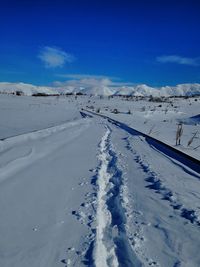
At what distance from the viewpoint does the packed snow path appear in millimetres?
2781

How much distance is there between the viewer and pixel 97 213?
3635 millimetres

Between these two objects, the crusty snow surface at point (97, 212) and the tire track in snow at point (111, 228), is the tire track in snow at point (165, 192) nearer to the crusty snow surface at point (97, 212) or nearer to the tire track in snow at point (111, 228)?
the crusty snow surface at point (97, 212)

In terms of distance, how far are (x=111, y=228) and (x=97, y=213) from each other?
1.21 feet

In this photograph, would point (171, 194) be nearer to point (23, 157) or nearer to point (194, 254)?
point (194, 254)

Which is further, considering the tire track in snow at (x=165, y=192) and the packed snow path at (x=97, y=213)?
the tire track in snow at (x=165, y=192)

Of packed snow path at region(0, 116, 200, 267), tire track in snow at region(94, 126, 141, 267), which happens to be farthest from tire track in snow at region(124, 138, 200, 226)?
tire track in snow at region(94, 126, 141, 267)

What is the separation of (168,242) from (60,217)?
3.94ft

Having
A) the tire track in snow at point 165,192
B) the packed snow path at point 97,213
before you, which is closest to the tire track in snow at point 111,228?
the packed snow path at point 97,213

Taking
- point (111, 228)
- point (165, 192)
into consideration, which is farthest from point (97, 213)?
point (165, 192)

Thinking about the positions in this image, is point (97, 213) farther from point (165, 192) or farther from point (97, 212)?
point (165, 192)

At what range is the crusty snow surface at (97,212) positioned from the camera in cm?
278

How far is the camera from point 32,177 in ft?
17.2

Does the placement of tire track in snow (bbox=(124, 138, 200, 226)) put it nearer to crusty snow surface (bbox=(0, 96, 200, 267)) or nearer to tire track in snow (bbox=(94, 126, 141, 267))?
crusty snow surface (bbox=(0, 96, 200, 267))

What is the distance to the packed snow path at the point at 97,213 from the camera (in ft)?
9.12
